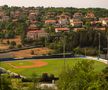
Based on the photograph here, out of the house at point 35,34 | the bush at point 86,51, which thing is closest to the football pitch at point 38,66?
the bush at point 86,51

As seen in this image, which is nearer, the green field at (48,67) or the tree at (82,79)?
the tree at (82,79)

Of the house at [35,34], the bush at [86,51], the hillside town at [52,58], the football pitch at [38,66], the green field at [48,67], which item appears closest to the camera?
the hillside town at [52,58]

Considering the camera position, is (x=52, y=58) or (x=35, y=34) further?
(x=35, y=34)

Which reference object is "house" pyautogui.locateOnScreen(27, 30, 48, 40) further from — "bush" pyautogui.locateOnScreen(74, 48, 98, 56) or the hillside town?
"bush" pyautogui.locateOnScreen(74, 48, 98, 56)

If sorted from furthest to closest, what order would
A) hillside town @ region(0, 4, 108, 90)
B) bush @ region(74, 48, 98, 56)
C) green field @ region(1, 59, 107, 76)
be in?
bush @ region(74, 48, 98, 56), green field @ region(1, 59, 107, 76), hillside town @ region(0, 4, 108, 90)

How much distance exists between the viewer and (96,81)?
2112 centimetres

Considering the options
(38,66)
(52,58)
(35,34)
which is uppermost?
(38,66)

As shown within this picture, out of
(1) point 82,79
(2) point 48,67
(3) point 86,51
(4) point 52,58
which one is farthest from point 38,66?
(1) point 82,79

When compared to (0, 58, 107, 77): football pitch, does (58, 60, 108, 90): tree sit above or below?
above

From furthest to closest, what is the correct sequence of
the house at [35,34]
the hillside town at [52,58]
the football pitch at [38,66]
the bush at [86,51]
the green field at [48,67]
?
the house at [35,34] → the bush at [86,51] → the football pitch at [38,66] → the green field at [48,67] → the hillside town at [52,58]

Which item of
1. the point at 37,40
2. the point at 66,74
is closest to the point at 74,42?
the point at 37,40

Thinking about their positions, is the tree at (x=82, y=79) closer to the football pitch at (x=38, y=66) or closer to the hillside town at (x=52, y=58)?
the hillside town at (x=52, y=58)

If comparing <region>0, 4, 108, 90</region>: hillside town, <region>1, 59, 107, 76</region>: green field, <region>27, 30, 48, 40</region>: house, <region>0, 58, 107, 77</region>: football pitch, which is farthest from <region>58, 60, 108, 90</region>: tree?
<region>27, 30, 48, 40</region>: house

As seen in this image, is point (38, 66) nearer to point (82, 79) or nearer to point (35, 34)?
point (82, 79)
